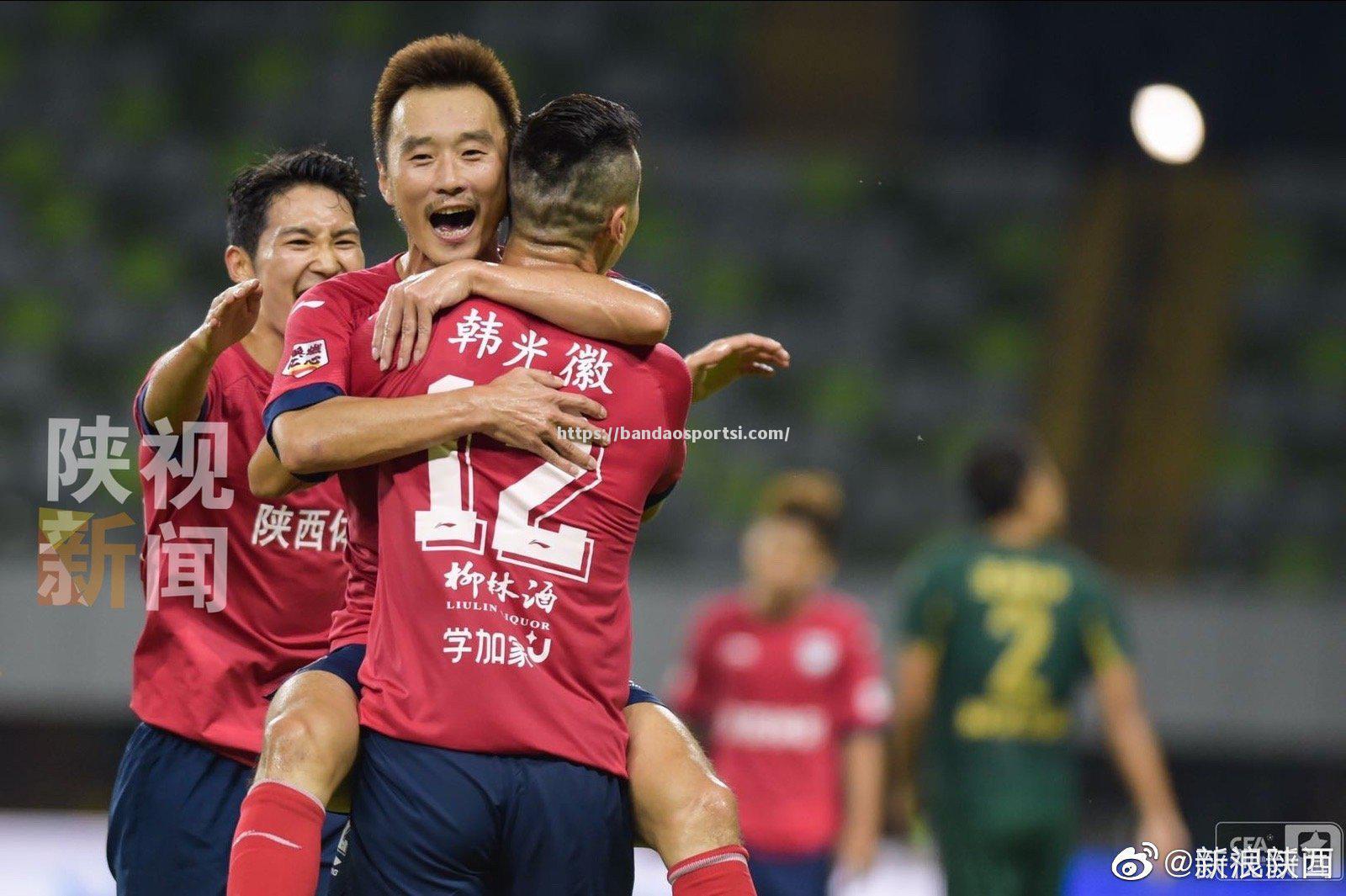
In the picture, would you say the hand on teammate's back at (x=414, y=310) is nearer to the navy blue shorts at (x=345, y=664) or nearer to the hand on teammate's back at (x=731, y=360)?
the navy blue shorts at (x=345, y=664)

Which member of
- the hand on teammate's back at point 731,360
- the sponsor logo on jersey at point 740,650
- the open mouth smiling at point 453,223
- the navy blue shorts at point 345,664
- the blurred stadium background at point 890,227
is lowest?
the navy blue shorts at point 345,664

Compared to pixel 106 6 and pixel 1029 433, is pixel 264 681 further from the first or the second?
pixel 106 6

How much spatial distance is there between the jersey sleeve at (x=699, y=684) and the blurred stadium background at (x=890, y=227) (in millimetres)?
2765

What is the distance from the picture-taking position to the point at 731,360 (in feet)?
10.7

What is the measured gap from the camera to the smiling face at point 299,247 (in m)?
3.32

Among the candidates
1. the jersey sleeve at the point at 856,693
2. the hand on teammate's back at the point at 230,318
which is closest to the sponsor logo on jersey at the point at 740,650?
the jersey sleeve at the point at 856,693

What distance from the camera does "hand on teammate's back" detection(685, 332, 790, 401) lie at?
3.23 metres

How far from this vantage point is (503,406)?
2453 millimetres

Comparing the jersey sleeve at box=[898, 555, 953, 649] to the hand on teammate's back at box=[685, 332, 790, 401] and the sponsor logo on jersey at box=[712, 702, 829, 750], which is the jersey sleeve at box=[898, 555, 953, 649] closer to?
the sponsor logo on jersey at box=[712, 702, 829, 750]

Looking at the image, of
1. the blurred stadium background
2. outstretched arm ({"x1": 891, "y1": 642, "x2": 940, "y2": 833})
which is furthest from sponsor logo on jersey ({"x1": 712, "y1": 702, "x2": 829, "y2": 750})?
the blurred stadium background

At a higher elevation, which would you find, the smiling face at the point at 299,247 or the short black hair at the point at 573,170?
the smiling face at the point at 299,247

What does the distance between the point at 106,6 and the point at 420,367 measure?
28.3ft

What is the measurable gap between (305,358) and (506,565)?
457mm

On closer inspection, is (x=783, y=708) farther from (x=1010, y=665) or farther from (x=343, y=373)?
(x=343, y=373)
